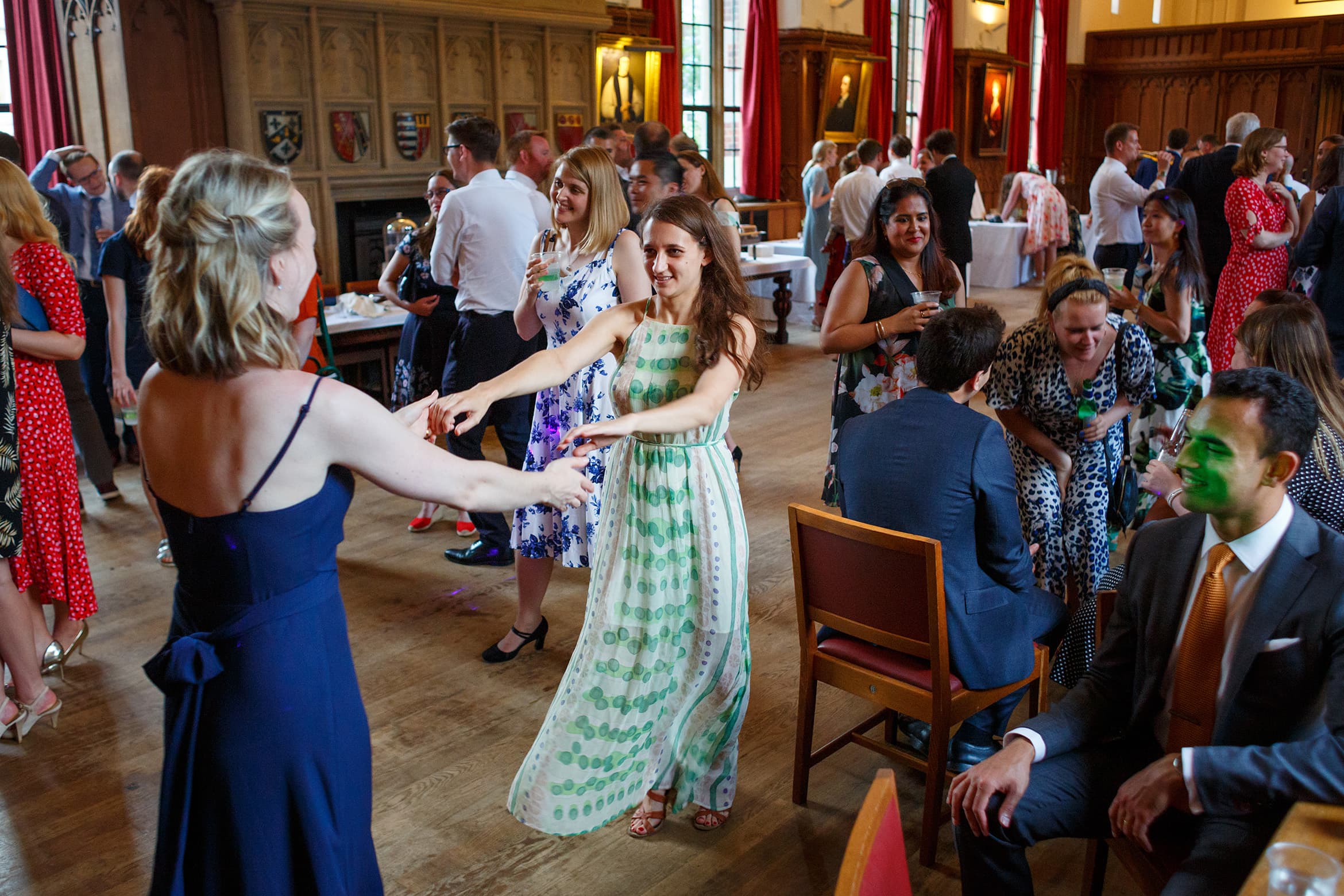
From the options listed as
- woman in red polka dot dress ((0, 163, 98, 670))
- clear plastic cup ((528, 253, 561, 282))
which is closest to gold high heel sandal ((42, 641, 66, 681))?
woman in red polka dot dress ((0, 163, 98, 670))

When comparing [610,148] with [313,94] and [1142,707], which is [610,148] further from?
[1142,707]

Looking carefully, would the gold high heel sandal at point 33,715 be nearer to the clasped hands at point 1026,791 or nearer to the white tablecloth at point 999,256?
the clasped hands at point 1026,791

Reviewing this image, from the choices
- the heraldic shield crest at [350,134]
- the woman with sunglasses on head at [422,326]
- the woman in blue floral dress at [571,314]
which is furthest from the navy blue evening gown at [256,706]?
the heraldic shield crest at [350,134]

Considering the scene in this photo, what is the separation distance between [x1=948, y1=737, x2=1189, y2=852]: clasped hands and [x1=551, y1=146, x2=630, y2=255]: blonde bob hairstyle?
2000 mm

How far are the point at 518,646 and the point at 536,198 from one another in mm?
2644

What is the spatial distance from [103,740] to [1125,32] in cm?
1871

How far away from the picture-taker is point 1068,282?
3.09 metres

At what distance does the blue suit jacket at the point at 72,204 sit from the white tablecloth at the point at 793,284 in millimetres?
4364

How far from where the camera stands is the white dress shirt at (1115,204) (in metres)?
8.48

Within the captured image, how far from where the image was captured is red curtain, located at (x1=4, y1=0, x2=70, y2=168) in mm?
6590

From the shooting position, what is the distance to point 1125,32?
17.6 meters

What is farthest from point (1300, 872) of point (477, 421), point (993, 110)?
point (993, 110)

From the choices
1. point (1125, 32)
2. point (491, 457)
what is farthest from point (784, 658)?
point (1125, 32)

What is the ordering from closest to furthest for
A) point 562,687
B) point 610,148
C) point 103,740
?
point 562,687, point 103,740, point 610,148
